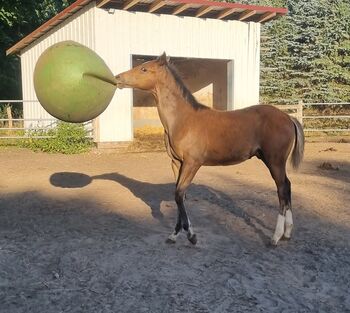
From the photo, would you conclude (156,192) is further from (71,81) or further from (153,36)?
(153,36)

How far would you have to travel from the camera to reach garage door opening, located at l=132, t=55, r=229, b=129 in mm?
17422

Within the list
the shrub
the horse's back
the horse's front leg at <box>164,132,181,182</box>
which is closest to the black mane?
the horse's back

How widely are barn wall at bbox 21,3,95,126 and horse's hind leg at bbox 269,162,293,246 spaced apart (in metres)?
8.40

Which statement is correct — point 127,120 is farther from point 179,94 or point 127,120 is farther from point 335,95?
point 335,95

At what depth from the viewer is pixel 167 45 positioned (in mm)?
13344

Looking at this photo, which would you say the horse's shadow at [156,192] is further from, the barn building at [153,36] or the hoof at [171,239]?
the barn building at [153,36]

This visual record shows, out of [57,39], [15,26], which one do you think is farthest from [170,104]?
[15,26]

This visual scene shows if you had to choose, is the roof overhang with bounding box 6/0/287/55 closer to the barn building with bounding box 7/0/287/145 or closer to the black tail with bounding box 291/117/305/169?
the barn building with bounding box 7/0/287/145

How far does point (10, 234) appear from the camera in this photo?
5242mm

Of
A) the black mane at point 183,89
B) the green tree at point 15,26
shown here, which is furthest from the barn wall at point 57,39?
the black mane at point 183,89

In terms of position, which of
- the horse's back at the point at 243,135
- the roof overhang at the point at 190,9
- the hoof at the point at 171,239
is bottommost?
the hoof at the point at 171,239

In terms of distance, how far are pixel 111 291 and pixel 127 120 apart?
9288 millimetres

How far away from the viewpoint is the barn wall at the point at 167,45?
12.3 metres

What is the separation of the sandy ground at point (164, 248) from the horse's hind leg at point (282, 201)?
160 mm
